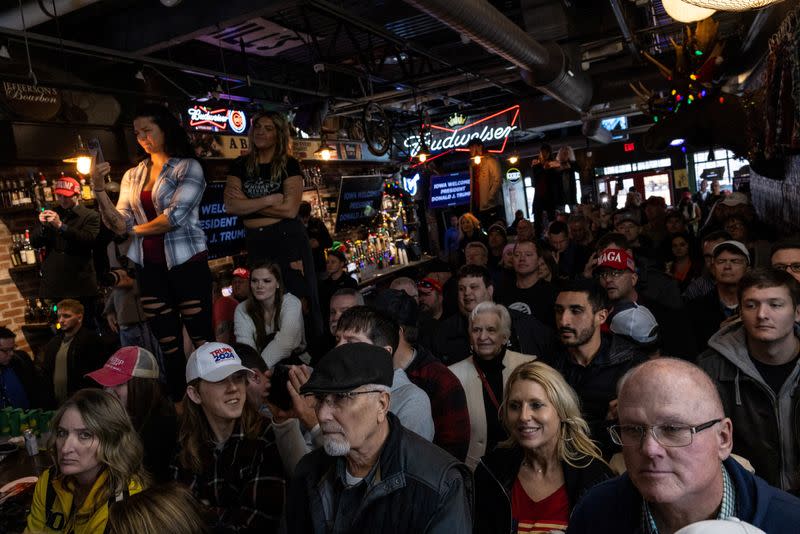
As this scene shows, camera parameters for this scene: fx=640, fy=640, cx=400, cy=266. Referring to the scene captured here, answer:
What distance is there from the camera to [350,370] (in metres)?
2.13

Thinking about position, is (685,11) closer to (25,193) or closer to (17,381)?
(17,381)

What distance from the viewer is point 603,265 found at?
183 inches

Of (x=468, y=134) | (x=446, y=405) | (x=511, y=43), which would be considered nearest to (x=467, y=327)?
(x=446, y=405)

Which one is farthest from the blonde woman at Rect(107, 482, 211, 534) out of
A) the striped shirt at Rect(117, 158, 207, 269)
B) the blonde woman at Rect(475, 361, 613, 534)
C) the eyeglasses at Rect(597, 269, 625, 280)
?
the eyeglasses at Rect(597, 269, 625, 280)

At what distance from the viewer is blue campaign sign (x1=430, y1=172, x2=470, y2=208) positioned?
13.2 m

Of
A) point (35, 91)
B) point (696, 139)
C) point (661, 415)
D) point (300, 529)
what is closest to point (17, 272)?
point (35, 91)

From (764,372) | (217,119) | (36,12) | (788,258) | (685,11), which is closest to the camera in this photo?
(764,372)

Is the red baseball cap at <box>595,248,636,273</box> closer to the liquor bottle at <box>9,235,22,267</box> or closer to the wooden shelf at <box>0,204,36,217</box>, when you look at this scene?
the wooden shelf at <box>0,204,36,217</box>

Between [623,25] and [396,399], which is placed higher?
[623,25]

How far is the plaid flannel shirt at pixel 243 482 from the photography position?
2.56 m

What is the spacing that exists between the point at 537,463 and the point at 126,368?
222cm

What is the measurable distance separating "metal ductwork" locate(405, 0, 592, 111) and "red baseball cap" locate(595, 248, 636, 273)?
7.13ft

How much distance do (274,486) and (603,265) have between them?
3.00 m

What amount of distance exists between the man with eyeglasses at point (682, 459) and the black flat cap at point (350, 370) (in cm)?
82
